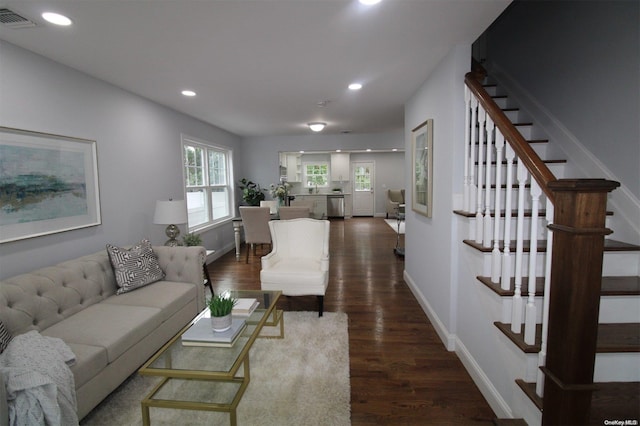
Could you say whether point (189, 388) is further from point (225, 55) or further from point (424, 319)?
point (225, 55)

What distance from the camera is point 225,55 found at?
247 cm

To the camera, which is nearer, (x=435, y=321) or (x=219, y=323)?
(x=219, y=323)

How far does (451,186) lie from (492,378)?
53.8 inches

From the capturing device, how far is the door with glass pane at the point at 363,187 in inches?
434

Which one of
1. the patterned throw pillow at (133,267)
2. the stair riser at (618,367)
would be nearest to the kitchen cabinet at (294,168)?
the patterned throw pillow at (133,267)

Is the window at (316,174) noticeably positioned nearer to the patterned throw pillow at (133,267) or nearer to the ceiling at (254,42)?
the ceiling at (254,42)

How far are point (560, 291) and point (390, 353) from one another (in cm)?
159

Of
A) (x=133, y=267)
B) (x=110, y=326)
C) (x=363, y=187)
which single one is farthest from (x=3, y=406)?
(x=363, y=187)

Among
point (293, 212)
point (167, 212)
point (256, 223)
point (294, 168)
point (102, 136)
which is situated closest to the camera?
point (102, 136)

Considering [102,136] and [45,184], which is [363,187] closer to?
[102,136]

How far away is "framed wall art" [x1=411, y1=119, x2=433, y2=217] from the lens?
2.92 metres

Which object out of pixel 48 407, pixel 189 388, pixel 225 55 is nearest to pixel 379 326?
pixel 189 388

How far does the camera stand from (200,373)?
1633mm

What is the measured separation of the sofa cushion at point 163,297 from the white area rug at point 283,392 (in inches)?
20.1
